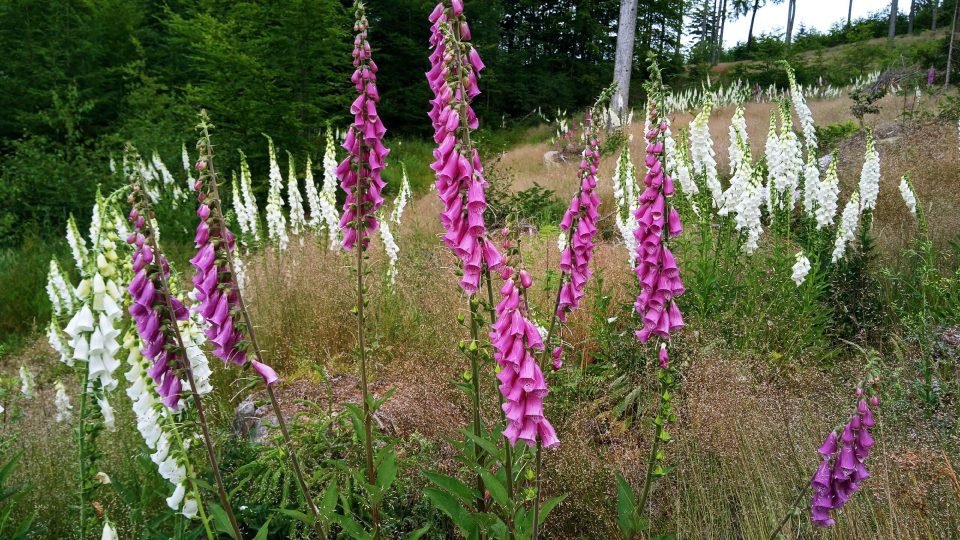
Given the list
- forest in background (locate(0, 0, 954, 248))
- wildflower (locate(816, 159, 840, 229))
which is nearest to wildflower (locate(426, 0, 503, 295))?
wildflower (locate(816, 159, 840, 229))

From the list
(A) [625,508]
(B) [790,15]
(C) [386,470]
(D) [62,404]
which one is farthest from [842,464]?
(B) [790,15]

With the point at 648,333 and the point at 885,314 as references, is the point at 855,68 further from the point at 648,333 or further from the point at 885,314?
the point at 648,333

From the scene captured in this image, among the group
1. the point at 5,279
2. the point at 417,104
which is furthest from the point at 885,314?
the point at 417,104

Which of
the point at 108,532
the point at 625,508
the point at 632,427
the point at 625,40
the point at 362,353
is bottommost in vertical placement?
the point at 632,427

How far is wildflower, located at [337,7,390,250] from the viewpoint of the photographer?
2053 mm

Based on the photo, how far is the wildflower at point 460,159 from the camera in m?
1.73

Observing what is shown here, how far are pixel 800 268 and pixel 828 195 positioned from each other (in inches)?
37.9

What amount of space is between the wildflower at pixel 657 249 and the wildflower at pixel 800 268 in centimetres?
245

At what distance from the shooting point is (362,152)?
6.90 ft

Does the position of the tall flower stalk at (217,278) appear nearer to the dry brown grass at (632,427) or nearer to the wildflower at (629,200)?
the dry brown grass at (632,427)

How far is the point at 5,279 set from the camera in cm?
844

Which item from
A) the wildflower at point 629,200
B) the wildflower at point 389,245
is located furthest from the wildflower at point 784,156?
the wildflower at point 389,245

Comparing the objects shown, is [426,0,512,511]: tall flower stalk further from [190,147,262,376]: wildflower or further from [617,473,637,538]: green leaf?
[190,147,262,376]: wildflower

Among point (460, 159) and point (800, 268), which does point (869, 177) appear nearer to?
point (800, 268)
